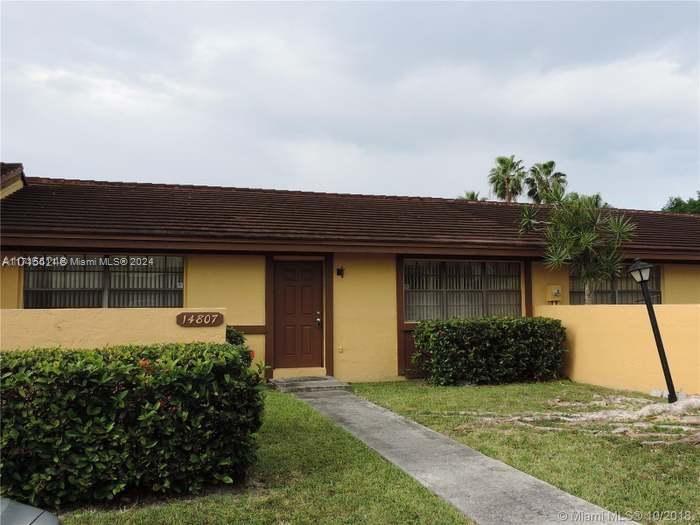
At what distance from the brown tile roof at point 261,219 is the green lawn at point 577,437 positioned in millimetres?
3069

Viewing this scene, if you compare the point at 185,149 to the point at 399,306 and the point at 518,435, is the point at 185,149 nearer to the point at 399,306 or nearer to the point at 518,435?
the point at 399,306

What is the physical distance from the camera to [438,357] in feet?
33.0

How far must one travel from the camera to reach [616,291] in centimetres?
1277

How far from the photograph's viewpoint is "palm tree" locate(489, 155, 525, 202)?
34.1 m

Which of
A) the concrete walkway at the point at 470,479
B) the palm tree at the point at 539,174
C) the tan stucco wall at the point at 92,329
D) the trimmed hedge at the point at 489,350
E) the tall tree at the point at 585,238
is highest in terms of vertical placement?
the palm tree at the point at 539,174

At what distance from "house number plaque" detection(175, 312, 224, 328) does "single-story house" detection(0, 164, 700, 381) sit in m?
2.59

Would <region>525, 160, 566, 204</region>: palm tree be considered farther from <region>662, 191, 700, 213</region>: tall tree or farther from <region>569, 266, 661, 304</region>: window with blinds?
<region>569, 266, 661, 304</region>: window with blinds

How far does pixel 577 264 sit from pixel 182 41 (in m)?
8.61

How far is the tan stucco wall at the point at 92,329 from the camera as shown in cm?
587

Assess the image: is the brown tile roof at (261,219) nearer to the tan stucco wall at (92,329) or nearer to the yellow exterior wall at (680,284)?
the yellow exterior wall at (680,284)

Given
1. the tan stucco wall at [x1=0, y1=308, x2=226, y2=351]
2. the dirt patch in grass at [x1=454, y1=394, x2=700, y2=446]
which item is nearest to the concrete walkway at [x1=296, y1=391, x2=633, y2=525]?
the dirt patch in grass at [x1=454, y1=394, x2=700, y2=446]

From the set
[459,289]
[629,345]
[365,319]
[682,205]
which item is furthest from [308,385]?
[682,205]

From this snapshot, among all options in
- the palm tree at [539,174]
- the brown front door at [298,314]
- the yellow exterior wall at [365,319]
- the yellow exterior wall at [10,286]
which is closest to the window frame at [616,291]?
the yellow exterior wall at [365,319]

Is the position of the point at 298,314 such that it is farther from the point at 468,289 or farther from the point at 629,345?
the point at 629,345
